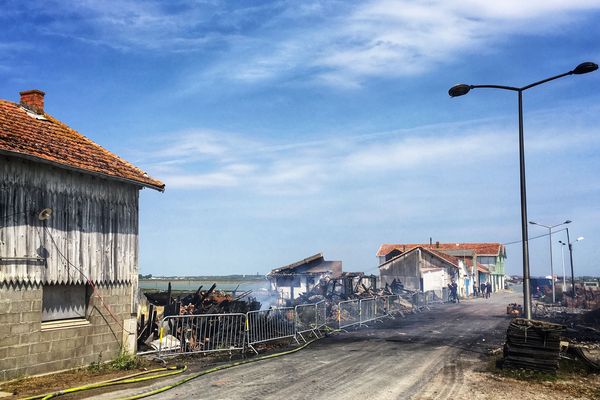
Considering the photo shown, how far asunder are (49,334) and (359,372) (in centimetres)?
753

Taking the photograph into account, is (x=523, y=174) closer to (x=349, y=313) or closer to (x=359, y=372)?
(x=359, y=372)

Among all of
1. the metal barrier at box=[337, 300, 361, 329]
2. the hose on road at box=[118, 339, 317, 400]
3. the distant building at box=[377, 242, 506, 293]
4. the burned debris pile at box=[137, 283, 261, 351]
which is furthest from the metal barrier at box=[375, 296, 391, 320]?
the distant building at box=[377, 242, 506, 293]

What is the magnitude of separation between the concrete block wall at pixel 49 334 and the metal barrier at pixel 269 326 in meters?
4.20

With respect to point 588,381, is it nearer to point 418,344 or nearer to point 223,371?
point 418,344

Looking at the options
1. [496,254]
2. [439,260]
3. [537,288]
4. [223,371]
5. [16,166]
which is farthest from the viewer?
[496,254]

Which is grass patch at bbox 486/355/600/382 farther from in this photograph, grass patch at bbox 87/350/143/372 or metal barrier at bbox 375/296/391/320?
metal barrier at bbox 375/296/391/320

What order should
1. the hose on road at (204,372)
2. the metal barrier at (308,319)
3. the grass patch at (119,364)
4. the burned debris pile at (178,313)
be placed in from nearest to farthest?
1. the hose on road at (204,372)
2. the grass patch at (119,364)
3. the burned debris pile at (178,313)
4. the metal barrier at (308,319)

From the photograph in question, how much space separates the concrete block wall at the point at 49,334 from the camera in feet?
37.3

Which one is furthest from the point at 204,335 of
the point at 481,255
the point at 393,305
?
the point at 481,255

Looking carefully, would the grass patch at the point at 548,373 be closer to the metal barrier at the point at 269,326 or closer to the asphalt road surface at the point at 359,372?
the asphalt road surface at the point at 359,372

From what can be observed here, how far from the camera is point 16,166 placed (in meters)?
11.7

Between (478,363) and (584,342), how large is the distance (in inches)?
275

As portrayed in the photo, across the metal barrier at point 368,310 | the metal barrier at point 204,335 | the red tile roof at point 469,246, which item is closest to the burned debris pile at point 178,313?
the metal barrier at point 204,335

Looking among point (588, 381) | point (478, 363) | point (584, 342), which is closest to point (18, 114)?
point (478, 363)
